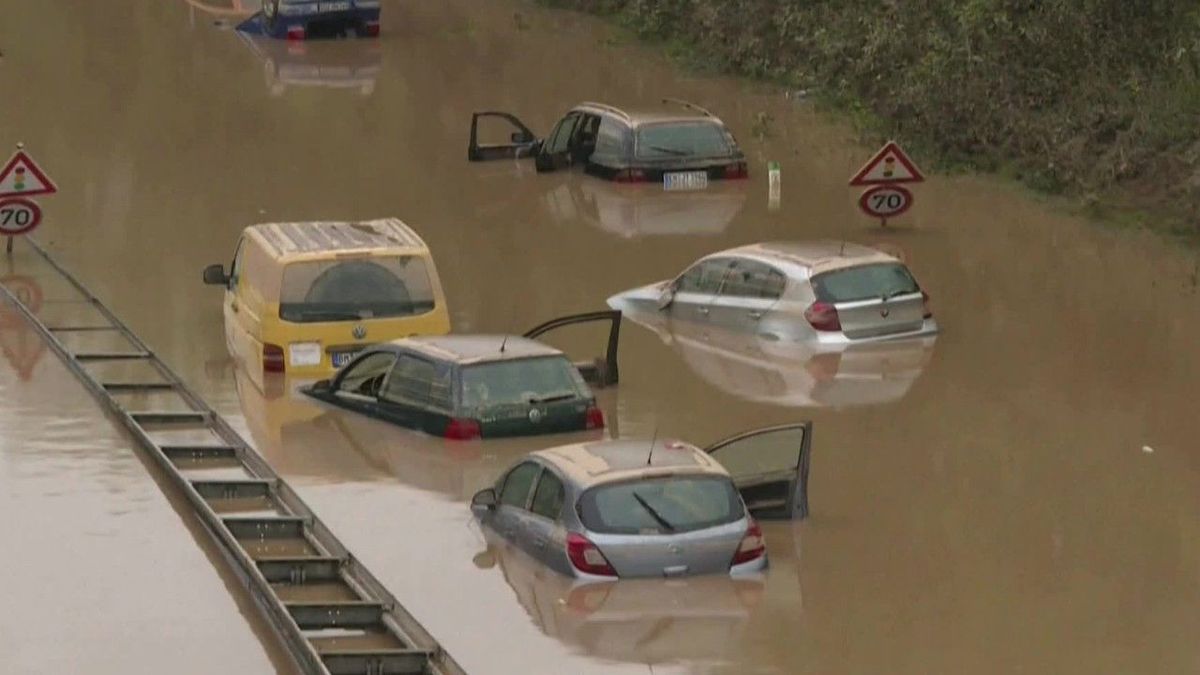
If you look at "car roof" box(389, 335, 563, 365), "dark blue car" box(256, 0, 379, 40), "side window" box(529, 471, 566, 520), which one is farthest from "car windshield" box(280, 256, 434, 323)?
"dark blue car" box(256, 0, 379, 40)

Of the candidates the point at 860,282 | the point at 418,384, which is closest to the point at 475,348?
the point at 418,384

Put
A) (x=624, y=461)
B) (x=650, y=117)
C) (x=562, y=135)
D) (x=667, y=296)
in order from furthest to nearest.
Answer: (x=562, y=135) < (x=650, y=117) < (x=667, y=296) < (x=624, y=461)

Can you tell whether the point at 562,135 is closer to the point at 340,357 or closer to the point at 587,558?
the point at 340,357

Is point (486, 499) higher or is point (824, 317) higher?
point (486, 499)

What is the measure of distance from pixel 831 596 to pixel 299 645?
14.0 feet

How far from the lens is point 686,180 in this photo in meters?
39.2

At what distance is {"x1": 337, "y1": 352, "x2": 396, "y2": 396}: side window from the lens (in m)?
25.6

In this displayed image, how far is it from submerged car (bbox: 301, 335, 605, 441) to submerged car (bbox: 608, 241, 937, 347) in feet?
15.4

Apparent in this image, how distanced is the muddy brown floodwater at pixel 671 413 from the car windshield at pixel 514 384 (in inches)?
16.3

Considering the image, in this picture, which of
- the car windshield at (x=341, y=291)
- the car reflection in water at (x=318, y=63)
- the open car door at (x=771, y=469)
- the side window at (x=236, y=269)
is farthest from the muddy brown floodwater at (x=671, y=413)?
the car reflection in water at (x=318, y=63)

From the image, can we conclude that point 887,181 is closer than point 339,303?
No

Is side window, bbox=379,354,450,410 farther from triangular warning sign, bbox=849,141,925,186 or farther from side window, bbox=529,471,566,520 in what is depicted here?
triangular warning sign, bbox=849,141,925,186

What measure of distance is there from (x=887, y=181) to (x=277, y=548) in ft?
50.1

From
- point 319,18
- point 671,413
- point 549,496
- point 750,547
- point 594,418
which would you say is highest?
point 549,496
